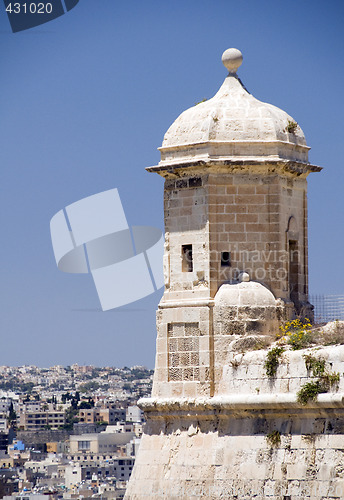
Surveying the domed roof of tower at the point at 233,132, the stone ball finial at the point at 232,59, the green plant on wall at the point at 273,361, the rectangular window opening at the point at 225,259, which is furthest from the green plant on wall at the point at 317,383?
the stone ball finial at the point at 232,59

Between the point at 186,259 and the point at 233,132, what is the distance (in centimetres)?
234

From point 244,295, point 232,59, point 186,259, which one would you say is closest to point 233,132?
point 232,59

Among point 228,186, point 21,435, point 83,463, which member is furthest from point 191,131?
point 21,435

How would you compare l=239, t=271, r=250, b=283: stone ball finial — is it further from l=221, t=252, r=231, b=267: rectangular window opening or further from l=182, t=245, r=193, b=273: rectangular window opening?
l=182, t=245, r=193, b=273: rectangular window opening

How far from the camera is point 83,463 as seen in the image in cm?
13038

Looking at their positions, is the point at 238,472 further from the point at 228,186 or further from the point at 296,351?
the point at 228,186

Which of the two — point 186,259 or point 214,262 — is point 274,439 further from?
point 186,259

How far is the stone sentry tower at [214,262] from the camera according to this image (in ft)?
84.0

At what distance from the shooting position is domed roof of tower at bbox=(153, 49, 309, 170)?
25859mm

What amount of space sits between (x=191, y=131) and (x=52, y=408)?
138417mm

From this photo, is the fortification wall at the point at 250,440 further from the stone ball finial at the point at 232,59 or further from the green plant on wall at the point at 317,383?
the stone ball finial at the point at 232,59

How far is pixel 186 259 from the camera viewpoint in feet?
86.4

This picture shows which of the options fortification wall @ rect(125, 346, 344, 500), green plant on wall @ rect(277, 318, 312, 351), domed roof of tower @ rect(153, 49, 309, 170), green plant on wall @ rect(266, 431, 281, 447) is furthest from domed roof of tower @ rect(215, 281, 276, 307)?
green plant on wall @ rect(266, 431, 281, 447)

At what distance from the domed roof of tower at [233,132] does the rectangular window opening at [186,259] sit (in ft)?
4.91
